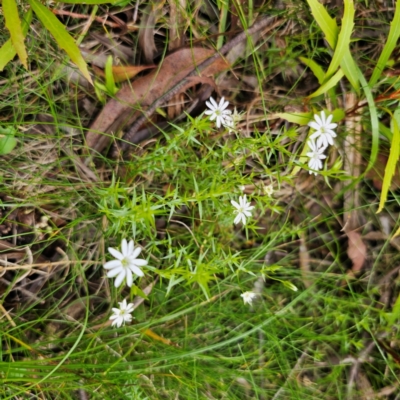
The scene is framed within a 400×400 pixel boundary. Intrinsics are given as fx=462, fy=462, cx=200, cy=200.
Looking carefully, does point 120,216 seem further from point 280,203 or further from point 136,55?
point 280,203

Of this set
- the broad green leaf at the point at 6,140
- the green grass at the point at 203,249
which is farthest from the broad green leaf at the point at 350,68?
the broad green leaf at the point at 6,140

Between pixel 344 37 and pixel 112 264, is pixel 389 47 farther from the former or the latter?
pixel 112 264

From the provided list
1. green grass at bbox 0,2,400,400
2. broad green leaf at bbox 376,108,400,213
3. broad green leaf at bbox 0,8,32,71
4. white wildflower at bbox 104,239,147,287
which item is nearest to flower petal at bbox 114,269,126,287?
white wildflower at bbox 104,239,147,287

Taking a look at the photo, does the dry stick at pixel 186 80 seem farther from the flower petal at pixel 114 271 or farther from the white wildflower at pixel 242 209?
the flower petal at pixel 114 271

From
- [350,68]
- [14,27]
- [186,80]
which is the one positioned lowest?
[350,68]

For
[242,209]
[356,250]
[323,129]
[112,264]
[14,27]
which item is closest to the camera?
[112,264]

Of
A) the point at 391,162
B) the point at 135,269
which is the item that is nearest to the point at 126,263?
the point at 135,269
